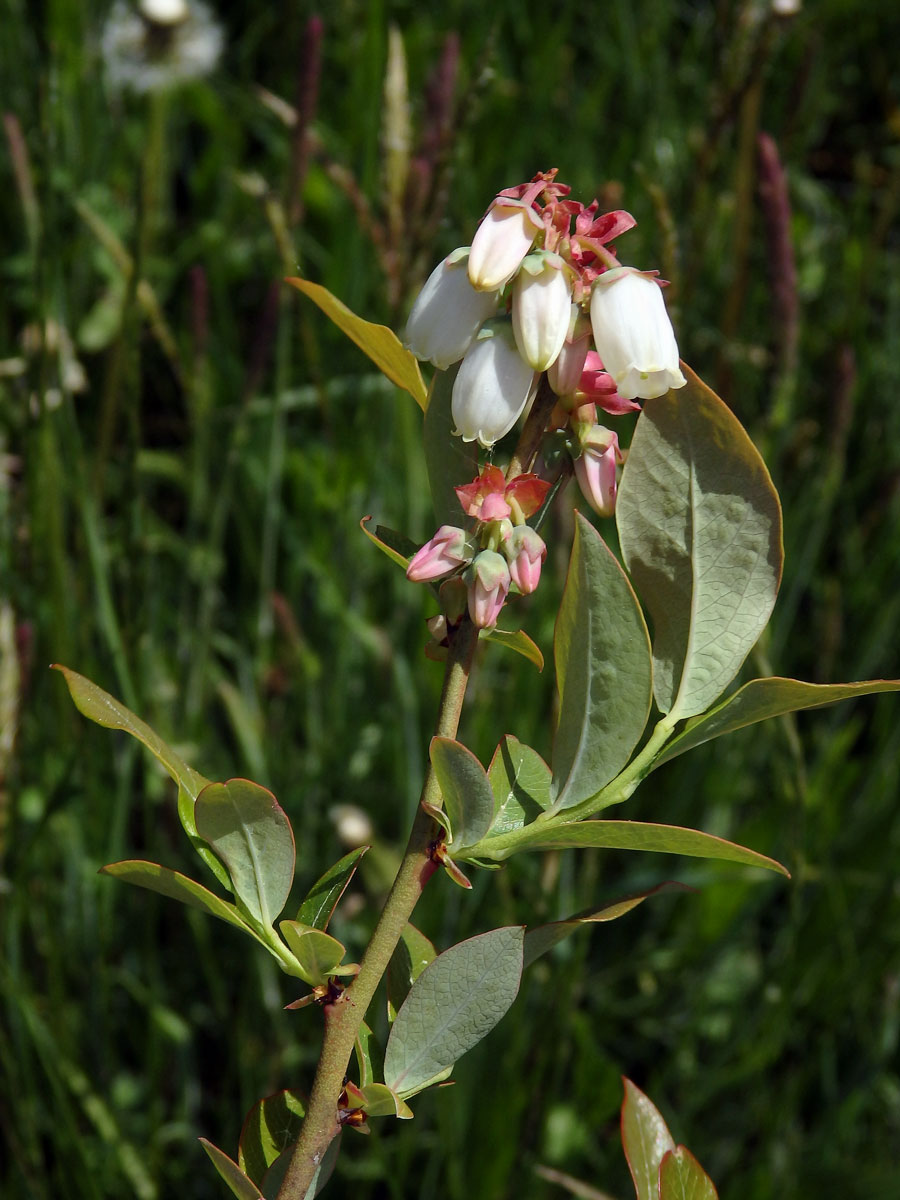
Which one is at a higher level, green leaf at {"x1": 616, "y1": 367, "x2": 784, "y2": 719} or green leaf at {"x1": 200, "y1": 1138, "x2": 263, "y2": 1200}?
green leaf at {"x1": 616, "y1": 367, "x2": 784, "y2": 719}

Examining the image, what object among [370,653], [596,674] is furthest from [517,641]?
[370,653]

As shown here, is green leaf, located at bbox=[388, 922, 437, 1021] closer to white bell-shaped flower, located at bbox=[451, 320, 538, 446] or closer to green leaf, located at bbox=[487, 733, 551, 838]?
green leaf, located at bbox=[487, 733, 551, 838]

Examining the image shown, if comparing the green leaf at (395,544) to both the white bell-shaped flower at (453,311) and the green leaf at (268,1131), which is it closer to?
the white bell-shaped flower at (453,311)

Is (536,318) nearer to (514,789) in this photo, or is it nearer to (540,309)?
(540,309)

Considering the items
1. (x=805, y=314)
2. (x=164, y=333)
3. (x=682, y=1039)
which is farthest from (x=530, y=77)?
(x=682, y=1039)

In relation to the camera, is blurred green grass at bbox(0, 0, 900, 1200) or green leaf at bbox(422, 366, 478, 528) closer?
green leaf at bbox(422, 366, 478, 528)

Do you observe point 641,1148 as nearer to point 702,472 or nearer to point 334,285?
point 702,472

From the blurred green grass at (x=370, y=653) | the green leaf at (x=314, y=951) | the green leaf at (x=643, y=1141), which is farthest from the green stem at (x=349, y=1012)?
the blurred green grass at (x=370, y=653)

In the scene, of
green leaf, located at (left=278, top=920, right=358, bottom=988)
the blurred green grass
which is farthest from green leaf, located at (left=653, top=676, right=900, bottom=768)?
the blurred green grass
